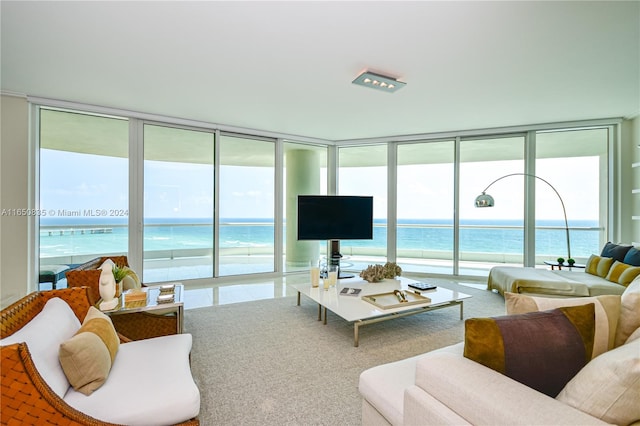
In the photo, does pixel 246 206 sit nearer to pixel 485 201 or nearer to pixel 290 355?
pixel 290 355

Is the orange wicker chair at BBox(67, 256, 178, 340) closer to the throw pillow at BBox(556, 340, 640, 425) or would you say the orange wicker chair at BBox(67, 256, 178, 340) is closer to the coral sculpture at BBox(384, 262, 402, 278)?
the coral sculpture at BBox(384, 262, 402, 278)

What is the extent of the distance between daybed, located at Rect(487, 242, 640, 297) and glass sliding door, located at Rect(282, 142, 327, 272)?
3.47 meters

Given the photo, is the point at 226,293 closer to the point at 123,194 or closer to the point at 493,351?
the point at 123,194

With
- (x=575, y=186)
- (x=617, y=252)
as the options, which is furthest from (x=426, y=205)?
(x=617, y=252)

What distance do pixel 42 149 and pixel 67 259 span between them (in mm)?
1579

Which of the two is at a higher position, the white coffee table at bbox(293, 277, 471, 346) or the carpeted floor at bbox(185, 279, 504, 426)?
the white coffee table at bbox(293, 277, 471, 346)

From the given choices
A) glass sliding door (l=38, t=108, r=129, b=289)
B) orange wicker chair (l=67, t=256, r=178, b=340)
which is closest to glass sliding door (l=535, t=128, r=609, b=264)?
orange wicker chair (l=67, t=256, r=178, b=340)

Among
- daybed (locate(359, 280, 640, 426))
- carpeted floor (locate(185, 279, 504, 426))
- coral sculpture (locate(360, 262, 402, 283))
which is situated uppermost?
daybed (locate(359, 280, 640, 426))

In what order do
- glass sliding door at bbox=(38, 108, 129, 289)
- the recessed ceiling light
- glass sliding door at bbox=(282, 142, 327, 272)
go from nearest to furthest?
the recessed ceiling light → glass sliding door at bbox=(38, 108, 129, 289) → glass sliding door at bbox=(282, 142, 327, 272)

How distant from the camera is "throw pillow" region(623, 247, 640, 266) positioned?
3.48m

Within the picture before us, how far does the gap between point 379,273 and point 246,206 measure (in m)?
2.88

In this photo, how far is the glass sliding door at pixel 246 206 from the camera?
5.30m

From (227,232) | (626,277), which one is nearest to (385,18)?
(626,277)

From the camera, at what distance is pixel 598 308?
4.01 feet
